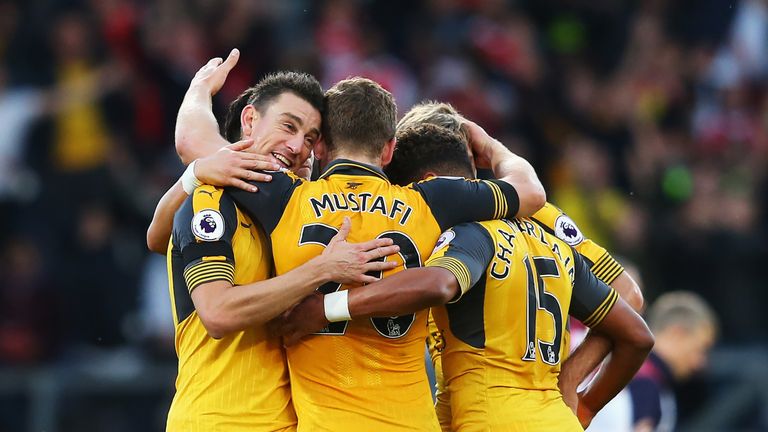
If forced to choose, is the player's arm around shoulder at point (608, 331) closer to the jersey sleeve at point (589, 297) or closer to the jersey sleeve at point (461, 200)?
the jersey sleeve at point (589, 297)

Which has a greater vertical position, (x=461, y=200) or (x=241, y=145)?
(x=241, y=145)

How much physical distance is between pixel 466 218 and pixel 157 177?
719 cm

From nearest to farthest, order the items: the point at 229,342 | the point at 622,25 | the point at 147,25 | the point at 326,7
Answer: the point at 229,342 → the point at 147,25 → the point at 326,7 → the point at 622,25

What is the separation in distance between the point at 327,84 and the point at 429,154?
277 inches

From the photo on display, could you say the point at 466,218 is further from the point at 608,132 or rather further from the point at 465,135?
the point at 608,132

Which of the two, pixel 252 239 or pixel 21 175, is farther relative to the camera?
pixel 21 175

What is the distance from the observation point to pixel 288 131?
5336 mm

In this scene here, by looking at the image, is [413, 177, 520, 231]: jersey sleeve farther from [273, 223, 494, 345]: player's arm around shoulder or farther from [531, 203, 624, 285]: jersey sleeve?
[531, 203, 624, 285]: jersey sleeve

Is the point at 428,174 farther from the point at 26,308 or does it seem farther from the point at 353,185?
the point at 26,308

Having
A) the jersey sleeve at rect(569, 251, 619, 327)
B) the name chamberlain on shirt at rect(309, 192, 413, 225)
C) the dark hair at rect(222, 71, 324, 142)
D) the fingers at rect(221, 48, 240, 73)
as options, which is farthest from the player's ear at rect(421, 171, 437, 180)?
the fingers at rect(221, 48, 240, 73)

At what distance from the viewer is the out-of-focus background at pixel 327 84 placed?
1140cm

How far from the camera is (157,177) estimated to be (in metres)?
11.9

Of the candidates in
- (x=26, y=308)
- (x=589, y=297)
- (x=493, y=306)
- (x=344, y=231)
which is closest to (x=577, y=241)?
(x=589, y=297)

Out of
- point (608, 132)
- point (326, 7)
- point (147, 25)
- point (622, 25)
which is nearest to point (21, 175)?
point (147, 25)
